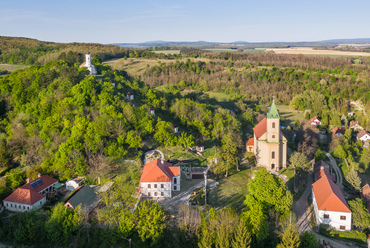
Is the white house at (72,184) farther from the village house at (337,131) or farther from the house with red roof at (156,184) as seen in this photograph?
the village house at (337,131)

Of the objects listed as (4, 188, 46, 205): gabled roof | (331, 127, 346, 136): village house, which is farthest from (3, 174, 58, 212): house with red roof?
(331, 127, 346, 136): village house

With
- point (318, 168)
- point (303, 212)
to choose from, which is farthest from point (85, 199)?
point (318, 168)

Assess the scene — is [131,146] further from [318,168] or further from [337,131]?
[337,131]

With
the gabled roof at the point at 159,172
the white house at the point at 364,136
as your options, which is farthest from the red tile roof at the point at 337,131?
the gabled roof at the point at 159,172

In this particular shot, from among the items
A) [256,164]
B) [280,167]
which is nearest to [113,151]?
[256,164]

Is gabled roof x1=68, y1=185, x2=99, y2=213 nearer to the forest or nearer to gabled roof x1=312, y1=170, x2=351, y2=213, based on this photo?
the forest

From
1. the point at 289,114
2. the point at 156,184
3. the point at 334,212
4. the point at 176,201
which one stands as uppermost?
the point at 289,114

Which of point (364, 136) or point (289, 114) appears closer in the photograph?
point (364, 136)
